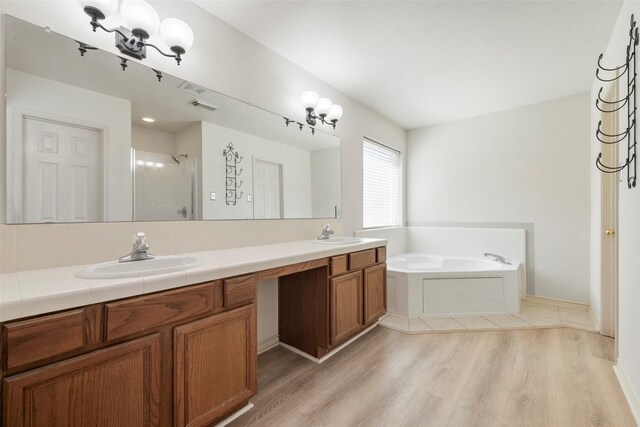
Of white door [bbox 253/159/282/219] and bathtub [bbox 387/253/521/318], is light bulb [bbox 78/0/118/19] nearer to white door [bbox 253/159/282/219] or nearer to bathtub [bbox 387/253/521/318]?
white door [bbox 253/159/282/219]

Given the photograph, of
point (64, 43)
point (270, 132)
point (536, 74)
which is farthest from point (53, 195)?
point (536, 74)

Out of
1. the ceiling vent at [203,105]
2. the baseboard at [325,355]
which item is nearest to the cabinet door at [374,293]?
the baseboard at [325,355]

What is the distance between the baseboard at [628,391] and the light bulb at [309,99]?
8.97ft

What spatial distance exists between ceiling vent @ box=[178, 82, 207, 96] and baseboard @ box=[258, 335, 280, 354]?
182 cm

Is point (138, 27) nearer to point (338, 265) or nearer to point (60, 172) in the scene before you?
point (60, 172)

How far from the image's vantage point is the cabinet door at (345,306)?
2.02 m

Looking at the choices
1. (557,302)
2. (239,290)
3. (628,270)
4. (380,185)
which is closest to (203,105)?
(239,290)

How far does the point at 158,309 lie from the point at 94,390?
0.30 metres

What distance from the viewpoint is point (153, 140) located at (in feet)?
5.24

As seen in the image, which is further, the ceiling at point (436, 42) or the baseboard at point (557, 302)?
the baseboard at point (557, 302)

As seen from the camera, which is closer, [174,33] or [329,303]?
[174,33]

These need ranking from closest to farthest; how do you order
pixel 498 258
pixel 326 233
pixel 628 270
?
pixel 628 270
pixel 326 233
pixel 498 258

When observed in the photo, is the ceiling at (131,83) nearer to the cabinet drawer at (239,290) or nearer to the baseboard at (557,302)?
the cabinet drawer at (239,290)

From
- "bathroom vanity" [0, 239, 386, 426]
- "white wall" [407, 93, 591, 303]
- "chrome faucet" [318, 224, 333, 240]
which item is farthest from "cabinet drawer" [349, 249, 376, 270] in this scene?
"white wall" [407, 93, 591, 303]
